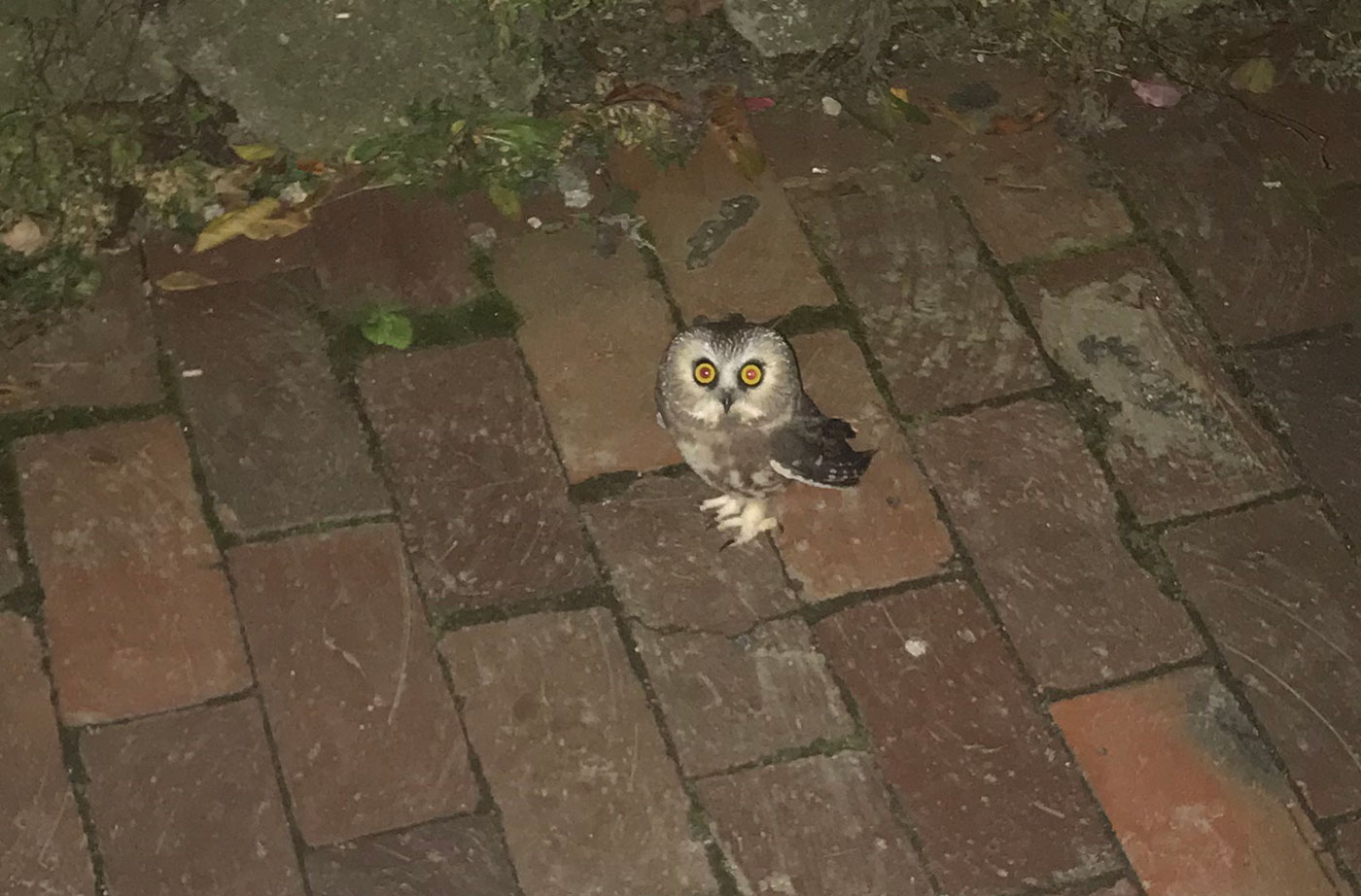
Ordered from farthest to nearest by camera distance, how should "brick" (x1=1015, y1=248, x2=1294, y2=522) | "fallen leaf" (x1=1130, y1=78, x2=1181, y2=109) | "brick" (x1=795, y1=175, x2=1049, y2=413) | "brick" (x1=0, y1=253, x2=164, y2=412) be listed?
"fallen leaf" (x1=1130, y1=78, x2=1181, y2=109)
"brick" (x1=795, y1=175, x2=1049, y2=413)
"brick" (x1=1015, y1=248, x2=1294, y2=522)
"brick" (x1=0, y1=253, x2=164, y2=412)

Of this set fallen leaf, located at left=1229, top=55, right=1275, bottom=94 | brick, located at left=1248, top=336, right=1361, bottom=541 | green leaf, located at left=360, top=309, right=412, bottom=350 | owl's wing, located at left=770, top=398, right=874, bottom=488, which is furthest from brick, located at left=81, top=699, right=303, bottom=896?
fallen leaf, located at left=1229, top=55, right=1275, bottom=94

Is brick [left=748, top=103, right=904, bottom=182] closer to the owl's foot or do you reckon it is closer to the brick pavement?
the brick pavement

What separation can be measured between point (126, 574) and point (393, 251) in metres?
1.05

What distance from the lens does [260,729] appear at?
2.62m

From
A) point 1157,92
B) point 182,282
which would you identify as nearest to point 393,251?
point 182,282

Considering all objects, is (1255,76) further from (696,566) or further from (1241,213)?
(696,566)

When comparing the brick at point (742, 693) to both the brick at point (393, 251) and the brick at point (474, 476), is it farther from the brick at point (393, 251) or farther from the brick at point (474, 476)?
the brick at point (393, 251)

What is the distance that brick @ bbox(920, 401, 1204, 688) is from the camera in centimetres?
284

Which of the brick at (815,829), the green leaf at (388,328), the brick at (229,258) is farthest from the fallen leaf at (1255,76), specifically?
the brick at (229,258)

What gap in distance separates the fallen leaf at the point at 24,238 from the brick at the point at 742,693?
1.80 metres

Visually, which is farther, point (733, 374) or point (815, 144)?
point (815, 144)

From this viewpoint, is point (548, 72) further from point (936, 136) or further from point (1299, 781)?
point (1299, 781)

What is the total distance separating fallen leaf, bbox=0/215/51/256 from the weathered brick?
6.40ft

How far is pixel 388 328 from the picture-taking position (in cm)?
313
